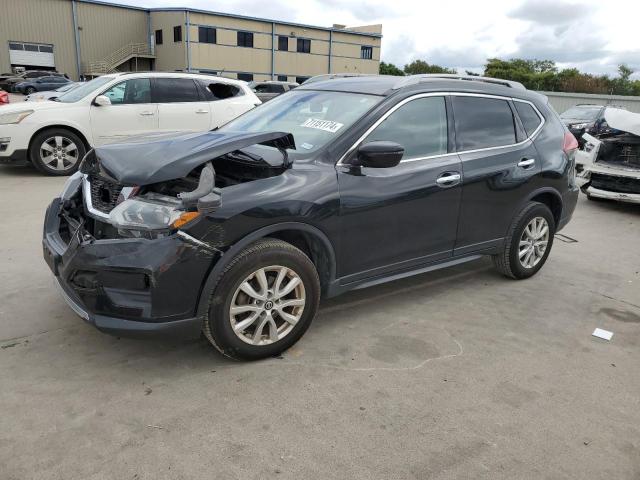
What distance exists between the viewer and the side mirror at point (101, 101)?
855 centimetres

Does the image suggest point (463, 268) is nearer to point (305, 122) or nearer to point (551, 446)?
point (305, 122)

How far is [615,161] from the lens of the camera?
8133 millimetres

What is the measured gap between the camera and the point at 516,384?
10.4ft

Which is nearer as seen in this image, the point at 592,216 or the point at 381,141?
the point at 381,141

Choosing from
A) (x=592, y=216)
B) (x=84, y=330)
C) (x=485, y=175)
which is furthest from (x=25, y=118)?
(x=592, y=216)

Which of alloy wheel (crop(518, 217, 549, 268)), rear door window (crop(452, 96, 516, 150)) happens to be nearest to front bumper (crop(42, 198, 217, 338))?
rear door window (crop(452, 96, 516, 150))

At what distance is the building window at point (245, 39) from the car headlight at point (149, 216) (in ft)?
167

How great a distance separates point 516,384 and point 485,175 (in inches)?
68.3

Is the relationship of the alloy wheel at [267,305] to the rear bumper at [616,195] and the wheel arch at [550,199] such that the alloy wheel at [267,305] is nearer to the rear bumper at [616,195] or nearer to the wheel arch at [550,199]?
the wheel arch at [550,199]

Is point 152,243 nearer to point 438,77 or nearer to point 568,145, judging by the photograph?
point 438,77

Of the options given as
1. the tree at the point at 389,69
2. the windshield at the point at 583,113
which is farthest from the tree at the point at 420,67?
the windshield at the point at 583,113

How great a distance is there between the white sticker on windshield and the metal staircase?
51794 millimetres

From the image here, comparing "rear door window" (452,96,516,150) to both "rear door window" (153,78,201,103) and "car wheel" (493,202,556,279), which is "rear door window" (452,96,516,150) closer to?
"car wheel" (493,202,556,279)

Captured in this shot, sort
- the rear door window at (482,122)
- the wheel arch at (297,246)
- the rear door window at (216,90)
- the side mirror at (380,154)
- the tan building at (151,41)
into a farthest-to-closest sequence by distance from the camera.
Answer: the tan building at (151,41) → the rear door window at (216,90) → the rear door window at (482,122) → the side mirror at (380,154) → the wheel arch at (297,246)
